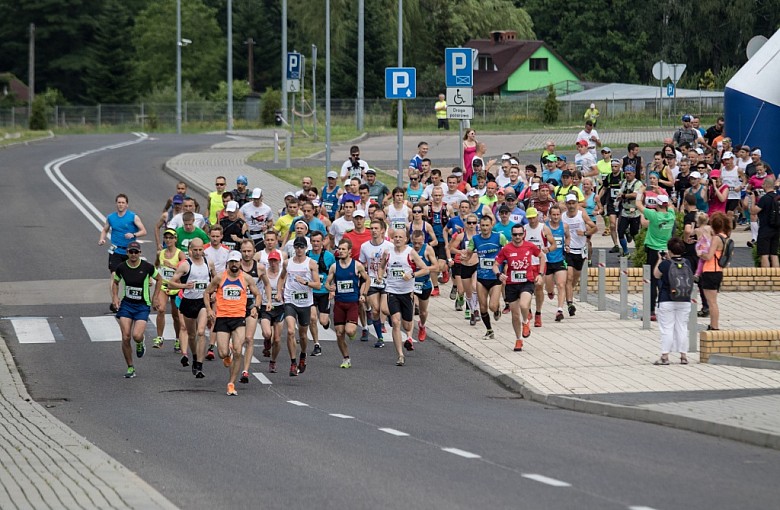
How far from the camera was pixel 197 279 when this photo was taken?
1895cm

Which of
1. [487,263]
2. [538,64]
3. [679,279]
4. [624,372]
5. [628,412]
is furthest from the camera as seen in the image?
[538,64]

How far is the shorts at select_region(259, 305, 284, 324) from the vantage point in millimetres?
19031

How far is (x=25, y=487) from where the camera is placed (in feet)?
35.5

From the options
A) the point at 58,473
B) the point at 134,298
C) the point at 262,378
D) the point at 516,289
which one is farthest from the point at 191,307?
the point at 58,473

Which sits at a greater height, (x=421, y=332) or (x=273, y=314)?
(x=273, y=314)

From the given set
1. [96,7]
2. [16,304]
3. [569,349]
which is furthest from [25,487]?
[96,7]

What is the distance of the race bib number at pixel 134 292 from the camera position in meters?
19.0

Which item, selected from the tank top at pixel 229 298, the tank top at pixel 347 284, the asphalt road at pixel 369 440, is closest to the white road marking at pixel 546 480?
the asphalt road at pixel 369 440

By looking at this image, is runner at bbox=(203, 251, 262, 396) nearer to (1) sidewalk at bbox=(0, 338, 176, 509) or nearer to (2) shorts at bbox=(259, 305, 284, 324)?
(2) shorts at bbox=(259, 305, 284, 324)

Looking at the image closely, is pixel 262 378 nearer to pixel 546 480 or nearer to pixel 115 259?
pixel 115 259

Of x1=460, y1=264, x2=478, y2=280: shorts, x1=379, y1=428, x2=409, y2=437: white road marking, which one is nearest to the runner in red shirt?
x1=460, y1=264, x2=478, y2=280: shorts

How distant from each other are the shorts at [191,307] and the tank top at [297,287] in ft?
3.65

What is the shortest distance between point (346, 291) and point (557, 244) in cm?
420

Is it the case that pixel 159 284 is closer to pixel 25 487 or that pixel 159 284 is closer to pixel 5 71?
pixel 25 487
